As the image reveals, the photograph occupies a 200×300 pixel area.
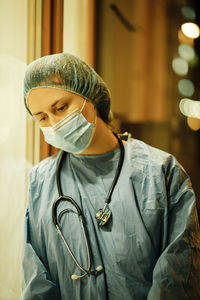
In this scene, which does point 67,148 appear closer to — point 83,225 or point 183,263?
point 83,225

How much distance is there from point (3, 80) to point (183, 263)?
1.16 m

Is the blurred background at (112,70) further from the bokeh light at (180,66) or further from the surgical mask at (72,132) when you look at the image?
the surgical mask at (72,132)

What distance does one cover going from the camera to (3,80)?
49.1 inches

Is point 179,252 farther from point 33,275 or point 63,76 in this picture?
point 63,76

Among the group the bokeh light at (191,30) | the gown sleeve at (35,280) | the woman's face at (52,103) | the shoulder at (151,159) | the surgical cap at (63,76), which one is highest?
the bokeh light at (191,30)

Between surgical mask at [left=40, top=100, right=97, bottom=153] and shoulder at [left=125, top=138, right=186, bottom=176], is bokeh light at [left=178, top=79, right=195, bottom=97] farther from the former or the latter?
surgical mask at [left=40, top=100, right=97, bottom=153]

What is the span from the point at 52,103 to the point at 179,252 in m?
0.67

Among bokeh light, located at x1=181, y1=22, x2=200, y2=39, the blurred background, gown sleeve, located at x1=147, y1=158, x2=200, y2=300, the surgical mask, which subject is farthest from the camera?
bokeh light, located at x1=181, y1=22, x2=200, y2=39

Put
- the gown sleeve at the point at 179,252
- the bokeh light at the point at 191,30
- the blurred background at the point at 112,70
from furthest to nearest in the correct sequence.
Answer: the bokeh light at the point at 191,30, the blurred background at the point at 112,70, the gown sleeve at the point at 179,252

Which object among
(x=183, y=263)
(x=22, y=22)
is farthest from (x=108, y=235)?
(x=22, y=22)

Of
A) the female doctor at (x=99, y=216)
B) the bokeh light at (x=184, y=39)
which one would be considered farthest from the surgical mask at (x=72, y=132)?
the bokeh light at (x=184, y=39)

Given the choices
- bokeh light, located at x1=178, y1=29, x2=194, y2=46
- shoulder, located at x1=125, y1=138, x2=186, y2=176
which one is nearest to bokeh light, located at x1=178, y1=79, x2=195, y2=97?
bokeh light, located at x1=178, y1=29, x2=194, y2=46

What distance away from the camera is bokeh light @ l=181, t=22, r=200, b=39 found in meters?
1.32

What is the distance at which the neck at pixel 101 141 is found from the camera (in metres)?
0.96
